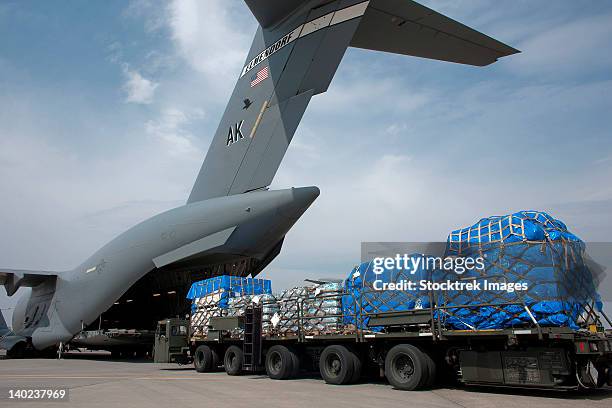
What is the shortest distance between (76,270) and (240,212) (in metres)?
10.2

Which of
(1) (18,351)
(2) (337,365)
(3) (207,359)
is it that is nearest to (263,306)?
(2) (337,365)

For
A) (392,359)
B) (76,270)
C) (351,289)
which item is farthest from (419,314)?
(76,270)

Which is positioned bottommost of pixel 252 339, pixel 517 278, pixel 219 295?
pixel 252 339

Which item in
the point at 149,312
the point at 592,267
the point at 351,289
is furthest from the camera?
the point at 149,312

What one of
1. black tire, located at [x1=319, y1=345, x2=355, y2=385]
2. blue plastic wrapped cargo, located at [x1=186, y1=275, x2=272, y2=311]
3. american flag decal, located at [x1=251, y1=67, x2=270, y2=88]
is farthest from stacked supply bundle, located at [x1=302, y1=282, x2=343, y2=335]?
american flag decal, located at [x1=251, y1=67, x2=270, y2=88]

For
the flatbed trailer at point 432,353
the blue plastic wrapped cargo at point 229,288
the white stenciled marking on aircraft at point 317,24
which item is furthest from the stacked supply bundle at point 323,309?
the white stenciled marking on aircraft at point 317,24

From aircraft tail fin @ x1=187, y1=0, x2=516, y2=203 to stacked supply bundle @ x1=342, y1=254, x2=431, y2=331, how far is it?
229 inches

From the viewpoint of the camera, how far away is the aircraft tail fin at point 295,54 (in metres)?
14.1

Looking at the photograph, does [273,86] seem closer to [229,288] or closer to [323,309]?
[229,288]

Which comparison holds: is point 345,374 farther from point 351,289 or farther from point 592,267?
point 592,267

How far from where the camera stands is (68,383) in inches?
443

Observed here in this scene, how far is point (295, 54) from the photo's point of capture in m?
15.5

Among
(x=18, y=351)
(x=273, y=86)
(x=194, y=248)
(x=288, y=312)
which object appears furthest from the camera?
(x=18, y=351)

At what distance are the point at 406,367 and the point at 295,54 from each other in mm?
9780
